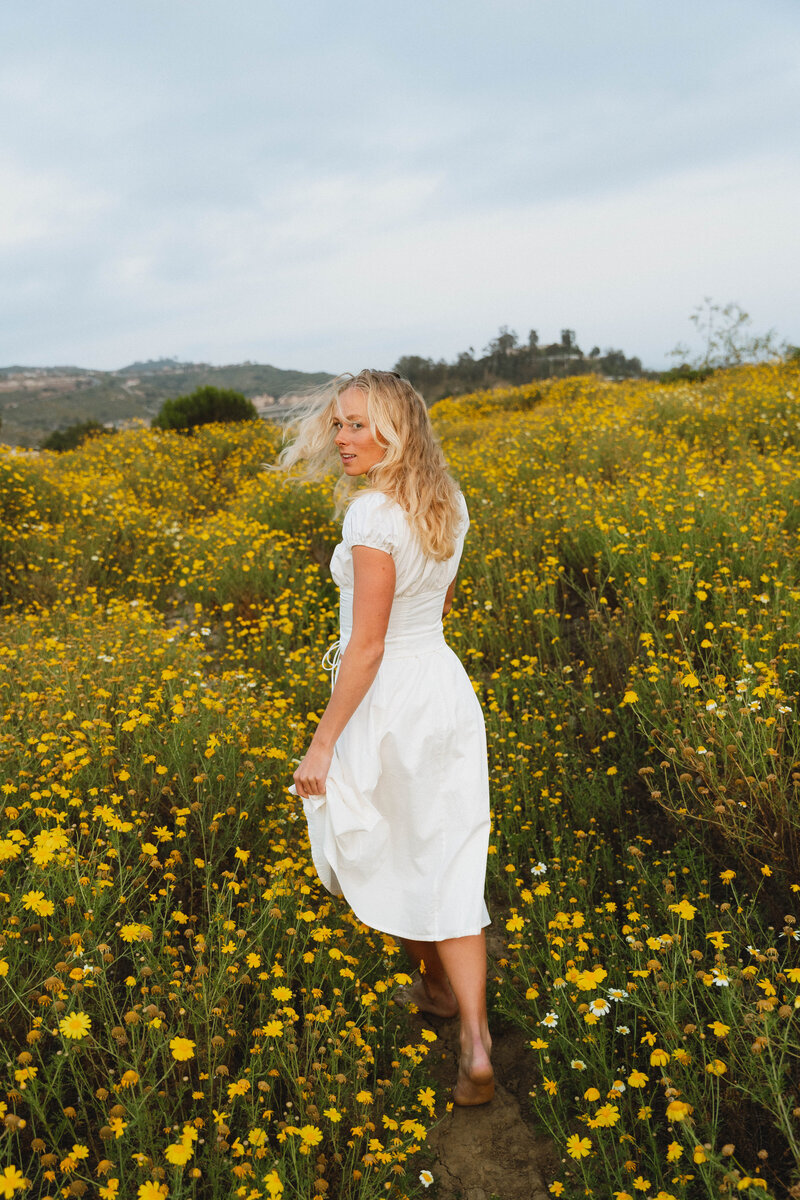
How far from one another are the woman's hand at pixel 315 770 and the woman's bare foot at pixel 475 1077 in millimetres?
858

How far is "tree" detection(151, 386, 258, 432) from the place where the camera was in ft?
49.4

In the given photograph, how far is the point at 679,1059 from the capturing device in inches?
69.9

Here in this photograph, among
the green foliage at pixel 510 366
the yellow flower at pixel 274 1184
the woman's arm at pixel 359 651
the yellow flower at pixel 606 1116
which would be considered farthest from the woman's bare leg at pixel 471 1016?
the green foliage at pixel 510 366

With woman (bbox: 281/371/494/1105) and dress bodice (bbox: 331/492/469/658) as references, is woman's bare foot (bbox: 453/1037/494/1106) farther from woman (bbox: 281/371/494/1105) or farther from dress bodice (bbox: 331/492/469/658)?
dress bodice (bbox: 331/492/469/658)

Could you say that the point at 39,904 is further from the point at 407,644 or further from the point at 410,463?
the point at 410,463

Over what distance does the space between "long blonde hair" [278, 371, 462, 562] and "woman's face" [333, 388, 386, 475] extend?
0.07 ft

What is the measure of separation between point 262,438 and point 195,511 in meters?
3.65

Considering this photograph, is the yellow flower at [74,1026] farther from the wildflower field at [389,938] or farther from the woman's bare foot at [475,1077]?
the woman's bare foot at [475,1077]

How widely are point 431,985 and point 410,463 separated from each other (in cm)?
175

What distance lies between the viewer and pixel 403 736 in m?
2.31

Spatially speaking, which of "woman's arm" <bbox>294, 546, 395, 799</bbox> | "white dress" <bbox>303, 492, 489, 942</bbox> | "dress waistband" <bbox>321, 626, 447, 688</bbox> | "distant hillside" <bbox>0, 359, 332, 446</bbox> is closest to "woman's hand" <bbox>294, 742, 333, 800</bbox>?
"woman's arm" <bbox>294, 546, 395, 799</bbox>

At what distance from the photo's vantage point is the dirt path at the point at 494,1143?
2.08 m

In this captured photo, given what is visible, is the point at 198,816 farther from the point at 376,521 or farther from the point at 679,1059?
the point at 679,1059

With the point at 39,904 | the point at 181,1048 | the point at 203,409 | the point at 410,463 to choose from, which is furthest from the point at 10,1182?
the point at 203,409
